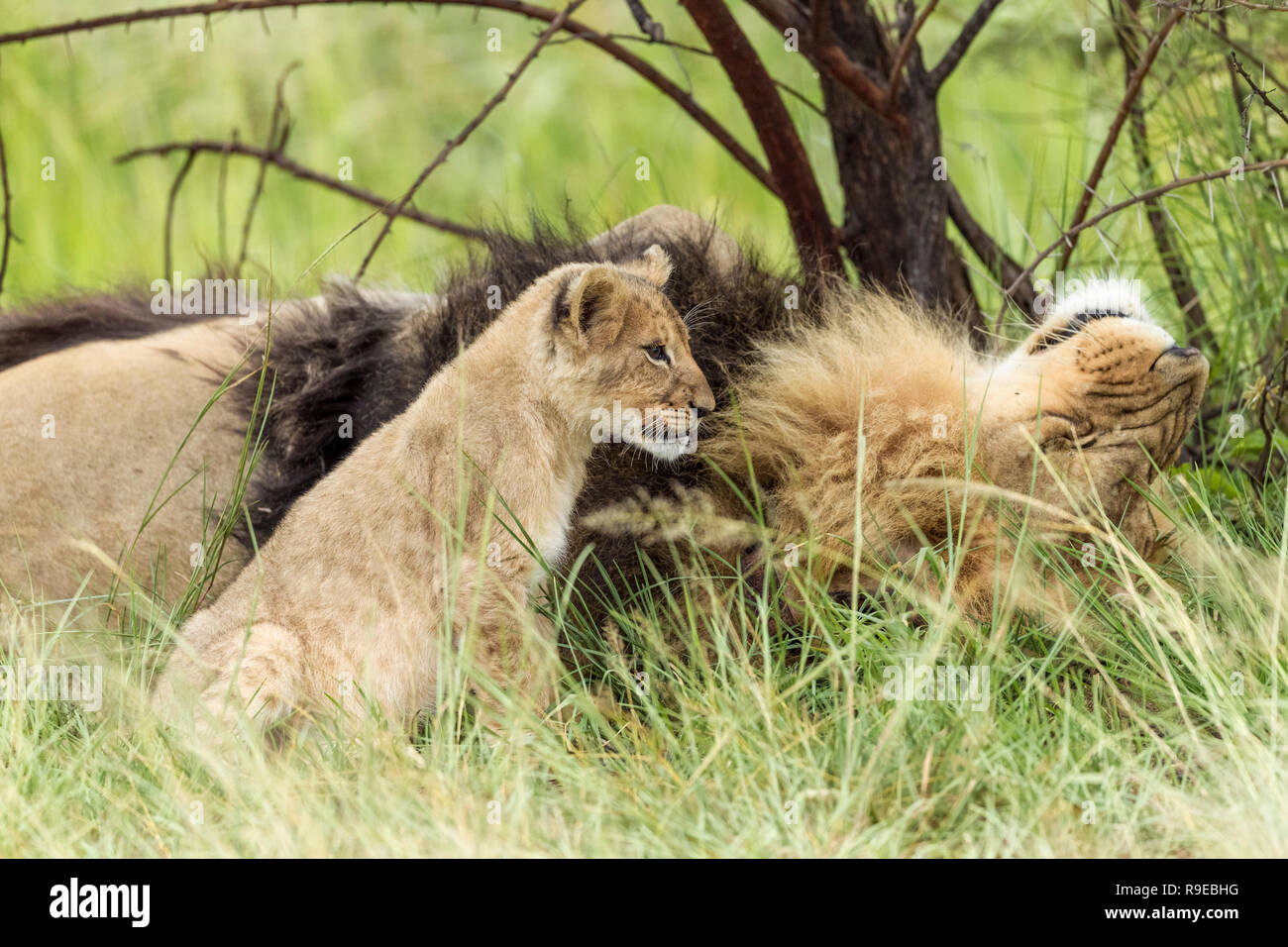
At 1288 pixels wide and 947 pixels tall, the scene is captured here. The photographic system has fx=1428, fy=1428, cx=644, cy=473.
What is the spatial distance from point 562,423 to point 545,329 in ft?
0.55

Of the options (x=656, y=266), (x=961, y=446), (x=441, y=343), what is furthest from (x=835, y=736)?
(x=441, y=343)

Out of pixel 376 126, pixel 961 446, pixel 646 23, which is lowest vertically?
pixel 961 446

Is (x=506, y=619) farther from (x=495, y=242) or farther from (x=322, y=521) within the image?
(x=495, y=242)

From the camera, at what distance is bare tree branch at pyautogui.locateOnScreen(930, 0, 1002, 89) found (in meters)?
2.95

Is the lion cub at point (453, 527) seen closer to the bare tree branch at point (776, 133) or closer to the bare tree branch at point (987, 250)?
the bare tree branch at point (776, 133)

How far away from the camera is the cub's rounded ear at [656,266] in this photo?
8.29 feet

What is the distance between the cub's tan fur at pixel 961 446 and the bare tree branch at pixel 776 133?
1.48ft

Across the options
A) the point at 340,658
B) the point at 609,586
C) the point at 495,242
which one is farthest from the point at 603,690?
the point at 495,242

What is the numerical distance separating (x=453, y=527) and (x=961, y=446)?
0.85 metres

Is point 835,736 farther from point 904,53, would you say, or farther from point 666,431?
point 904,53

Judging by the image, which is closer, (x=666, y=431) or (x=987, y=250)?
(x=666, y=431)

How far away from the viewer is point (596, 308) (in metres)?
2.33

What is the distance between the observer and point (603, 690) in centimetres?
243

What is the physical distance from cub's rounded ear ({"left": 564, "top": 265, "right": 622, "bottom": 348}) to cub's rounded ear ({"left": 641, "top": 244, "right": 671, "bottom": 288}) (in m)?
0.18
